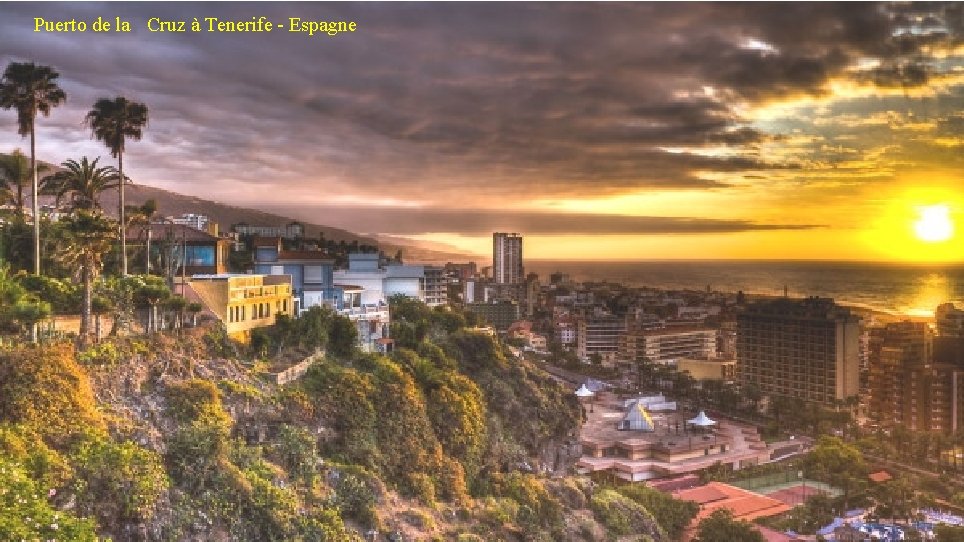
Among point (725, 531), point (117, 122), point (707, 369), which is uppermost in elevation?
point (117, 122)

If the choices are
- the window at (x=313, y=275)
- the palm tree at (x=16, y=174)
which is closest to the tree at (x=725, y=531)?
the window at (x=313, y=275)

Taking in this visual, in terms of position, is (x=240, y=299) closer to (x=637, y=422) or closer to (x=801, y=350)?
(x=637, y=422)

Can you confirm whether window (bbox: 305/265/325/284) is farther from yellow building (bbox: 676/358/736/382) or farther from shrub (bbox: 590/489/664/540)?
yellow building (bbox: 676/358/736/382)

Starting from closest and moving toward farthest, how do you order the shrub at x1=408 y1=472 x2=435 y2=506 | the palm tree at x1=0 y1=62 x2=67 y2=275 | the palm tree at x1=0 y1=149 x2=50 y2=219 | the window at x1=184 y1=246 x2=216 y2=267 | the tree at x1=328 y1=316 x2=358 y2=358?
the palm tree at x1=0 y1=62 x2=67 y2=275
the shrub at x1=408 y1=472 x2=435 y2=506
the tree at x1=328 y1=316 x2=358 y2=358
the palm tree at x1=0 y1=149 x2=50 y2=219
the window at x1=184 y1=246 x2=216 y2=267

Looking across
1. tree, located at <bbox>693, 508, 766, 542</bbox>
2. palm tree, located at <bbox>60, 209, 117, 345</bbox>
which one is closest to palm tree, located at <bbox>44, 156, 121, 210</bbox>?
palm tree, located at <bbox>60, 209, 117, 345</bbox>

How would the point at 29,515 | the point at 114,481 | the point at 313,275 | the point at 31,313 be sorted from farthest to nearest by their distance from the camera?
the point at 313,275
the point at 31,313
the point at 114,481
the point at 29,515

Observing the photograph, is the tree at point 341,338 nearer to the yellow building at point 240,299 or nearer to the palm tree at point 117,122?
the yellow building at point 240,299

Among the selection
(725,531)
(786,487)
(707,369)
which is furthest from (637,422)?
(707,369)
